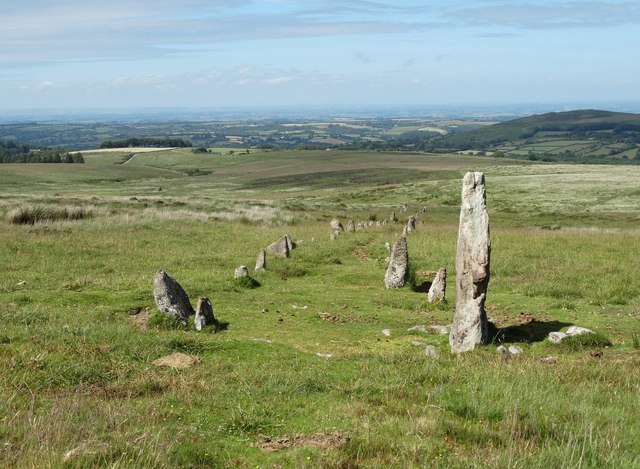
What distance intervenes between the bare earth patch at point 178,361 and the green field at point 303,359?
31 centimetres

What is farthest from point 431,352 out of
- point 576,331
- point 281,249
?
point 281,249

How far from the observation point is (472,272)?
46.9 feet

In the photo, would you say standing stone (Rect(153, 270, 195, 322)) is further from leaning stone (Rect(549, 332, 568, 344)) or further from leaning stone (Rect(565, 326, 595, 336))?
leaning stone (Rect(565, 326, 595, 336))

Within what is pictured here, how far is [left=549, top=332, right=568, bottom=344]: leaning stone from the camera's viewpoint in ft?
47.0

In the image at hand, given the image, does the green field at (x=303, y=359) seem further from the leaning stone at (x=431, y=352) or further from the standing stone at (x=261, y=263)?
the standing stone at (x=261, y=263)

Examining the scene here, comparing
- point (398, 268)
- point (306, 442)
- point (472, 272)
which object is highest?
point (472, 272)

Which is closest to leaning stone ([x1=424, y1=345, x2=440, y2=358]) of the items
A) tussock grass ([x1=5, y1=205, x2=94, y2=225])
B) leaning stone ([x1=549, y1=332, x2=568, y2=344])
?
leaning stone ([x1=549, y1=332, x2=568, y2=344])

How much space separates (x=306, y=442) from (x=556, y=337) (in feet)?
30.1

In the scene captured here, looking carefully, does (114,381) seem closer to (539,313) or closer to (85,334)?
(85,334)

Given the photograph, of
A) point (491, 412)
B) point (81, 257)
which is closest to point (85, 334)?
point (491, 412)

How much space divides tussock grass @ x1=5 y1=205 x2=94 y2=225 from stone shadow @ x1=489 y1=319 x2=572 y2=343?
2943cm

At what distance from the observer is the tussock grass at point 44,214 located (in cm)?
3612

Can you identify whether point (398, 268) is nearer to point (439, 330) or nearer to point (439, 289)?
point (439, 289)

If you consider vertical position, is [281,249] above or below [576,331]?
below
